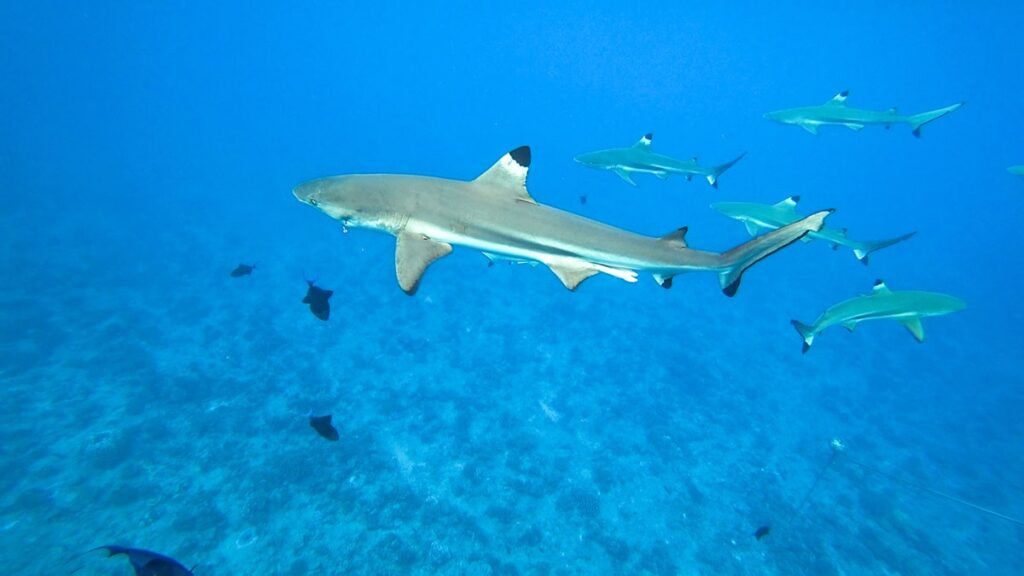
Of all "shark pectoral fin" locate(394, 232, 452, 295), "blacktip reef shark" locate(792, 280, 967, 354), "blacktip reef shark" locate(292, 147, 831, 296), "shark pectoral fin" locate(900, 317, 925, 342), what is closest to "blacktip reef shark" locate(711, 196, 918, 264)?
"shark pectoral fin" locate(900, 317, 925, 342)

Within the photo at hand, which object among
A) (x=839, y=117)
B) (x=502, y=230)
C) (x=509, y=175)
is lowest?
(x=502, y=230)

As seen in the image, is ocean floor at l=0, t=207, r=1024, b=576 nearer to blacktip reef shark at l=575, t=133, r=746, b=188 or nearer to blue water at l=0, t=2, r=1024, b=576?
blue water at l=0, t=2, r=1024, b=576

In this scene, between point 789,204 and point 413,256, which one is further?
point 789,204

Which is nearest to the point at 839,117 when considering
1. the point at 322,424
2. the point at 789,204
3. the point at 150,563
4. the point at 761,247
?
the point at 789,204

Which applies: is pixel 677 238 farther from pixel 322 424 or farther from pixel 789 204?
pixel 789 204

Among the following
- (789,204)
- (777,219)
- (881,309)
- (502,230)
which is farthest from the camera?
(789,204)

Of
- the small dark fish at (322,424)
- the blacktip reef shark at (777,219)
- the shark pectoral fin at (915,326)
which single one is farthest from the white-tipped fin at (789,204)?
the small dark fish at (322,424)

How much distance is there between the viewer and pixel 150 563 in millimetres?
4098

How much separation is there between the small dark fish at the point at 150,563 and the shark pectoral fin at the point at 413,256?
3.46 metres

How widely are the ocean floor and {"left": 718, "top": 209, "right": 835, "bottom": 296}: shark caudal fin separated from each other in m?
7.41

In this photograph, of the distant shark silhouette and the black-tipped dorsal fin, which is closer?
the distant shark silhouette

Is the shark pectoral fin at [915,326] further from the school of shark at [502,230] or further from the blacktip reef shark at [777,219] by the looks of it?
the school of shark at [502,230]

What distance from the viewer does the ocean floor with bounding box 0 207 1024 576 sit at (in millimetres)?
9266

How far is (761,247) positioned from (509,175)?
9.41ft
